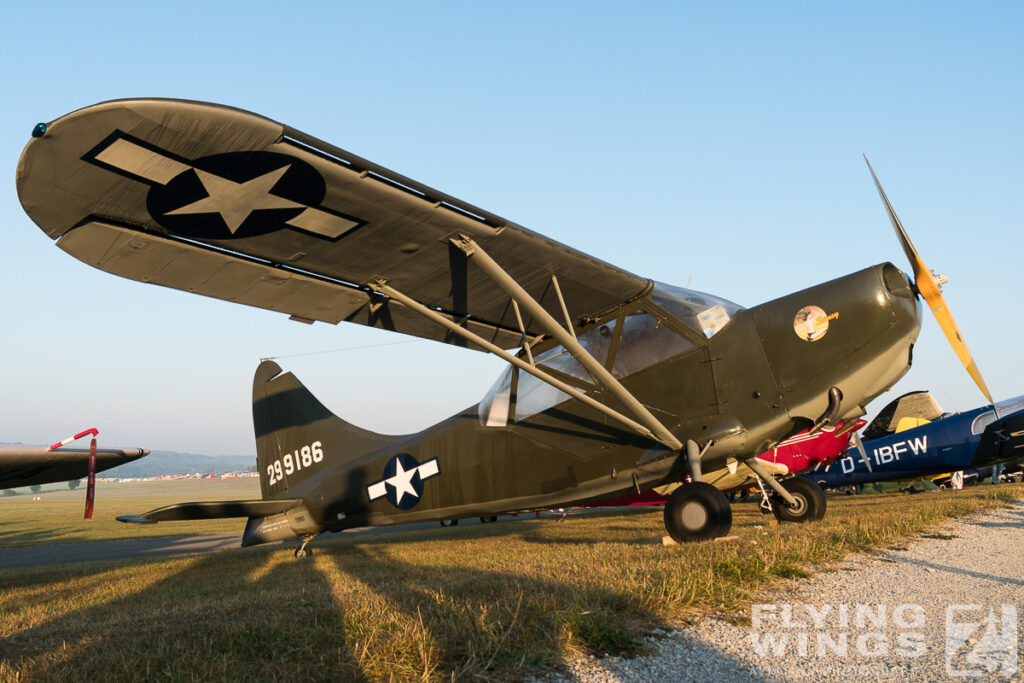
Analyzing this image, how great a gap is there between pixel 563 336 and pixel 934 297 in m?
3.70

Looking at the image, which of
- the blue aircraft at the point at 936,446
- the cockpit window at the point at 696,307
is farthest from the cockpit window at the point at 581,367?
the blue aircraft at the point at 936,446

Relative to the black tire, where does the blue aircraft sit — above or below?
above

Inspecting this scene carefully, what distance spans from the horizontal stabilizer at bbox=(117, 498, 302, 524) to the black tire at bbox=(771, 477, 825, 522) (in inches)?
271

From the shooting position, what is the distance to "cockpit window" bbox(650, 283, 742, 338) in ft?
22.2

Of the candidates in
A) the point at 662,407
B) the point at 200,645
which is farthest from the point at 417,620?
the point at 662,407

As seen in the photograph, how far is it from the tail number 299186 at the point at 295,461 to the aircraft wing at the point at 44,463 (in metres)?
2.09

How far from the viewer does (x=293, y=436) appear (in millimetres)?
10391

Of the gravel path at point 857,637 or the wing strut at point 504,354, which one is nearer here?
the gravel path at point 857,637

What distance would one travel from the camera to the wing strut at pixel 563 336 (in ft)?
19.2

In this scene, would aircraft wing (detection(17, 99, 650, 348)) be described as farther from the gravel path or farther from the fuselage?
the gravel path

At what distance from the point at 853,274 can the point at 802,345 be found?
0.88 meters

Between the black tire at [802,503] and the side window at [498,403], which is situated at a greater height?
the side window at [498,403]

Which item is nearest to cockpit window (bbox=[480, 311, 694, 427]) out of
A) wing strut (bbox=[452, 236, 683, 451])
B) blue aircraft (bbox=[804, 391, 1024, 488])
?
wing strut (bbox=[452, 236, 683, 451])

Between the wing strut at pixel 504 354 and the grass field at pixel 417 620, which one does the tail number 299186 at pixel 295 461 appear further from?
the wing strut at pixel 504 354
